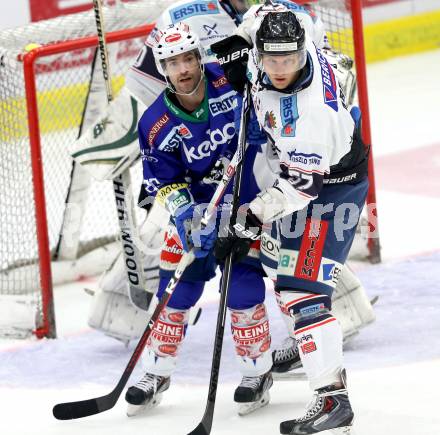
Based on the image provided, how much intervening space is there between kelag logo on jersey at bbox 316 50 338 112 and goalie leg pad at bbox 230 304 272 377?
0.76 metres

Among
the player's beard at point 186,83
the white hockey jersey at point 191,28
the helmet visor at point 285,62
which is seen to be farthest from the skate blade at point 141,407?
the helmet visor at point 285,62

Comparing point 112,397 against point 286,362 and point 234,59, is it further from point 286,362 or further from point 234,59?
point 234,59

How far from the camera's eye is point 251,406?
3.78 metres

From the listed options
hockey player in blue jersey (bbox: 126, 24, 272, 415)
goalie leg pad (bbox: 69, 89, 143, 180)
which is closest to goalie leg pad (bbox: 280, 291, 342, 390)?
hockey player in blue jersey (bbox: 126, 24, 272, 415)

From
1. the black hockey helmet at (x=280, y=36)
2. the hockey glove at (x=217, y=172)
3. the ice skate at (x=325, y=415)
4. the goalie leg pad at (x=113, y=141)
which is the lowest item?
the ice skate at (x=325, y=415)

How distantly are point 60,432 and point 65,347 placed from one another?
82 centimetres

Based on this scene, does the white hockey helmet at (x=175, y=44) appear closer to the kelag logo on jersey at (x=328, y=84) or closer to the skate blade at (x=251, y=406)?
the kelag logo on jersey at (x=328, y=84)

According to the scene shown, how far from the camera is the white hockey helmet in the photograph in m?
3.61

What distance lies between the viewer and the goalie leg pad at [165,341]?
383 cm

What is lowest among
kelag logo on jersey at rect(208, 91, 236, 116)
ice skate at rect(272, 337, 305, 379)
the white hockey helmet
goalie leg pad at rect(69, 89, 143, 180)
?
ice skate at rect(272, 337, 305, 379)

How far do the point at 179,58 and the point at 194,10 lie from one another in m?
0.62

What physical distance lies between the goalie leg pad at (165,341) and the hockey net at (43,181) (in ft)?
2.76

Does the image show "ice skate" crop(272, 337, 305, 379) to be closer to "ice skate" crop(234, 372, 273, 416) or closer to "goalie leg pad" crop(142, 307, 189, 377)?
"ice skate" crop(234, 372, 273, 416)

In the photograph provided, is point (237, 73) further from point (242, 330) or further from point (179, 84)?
point (242, 330)
